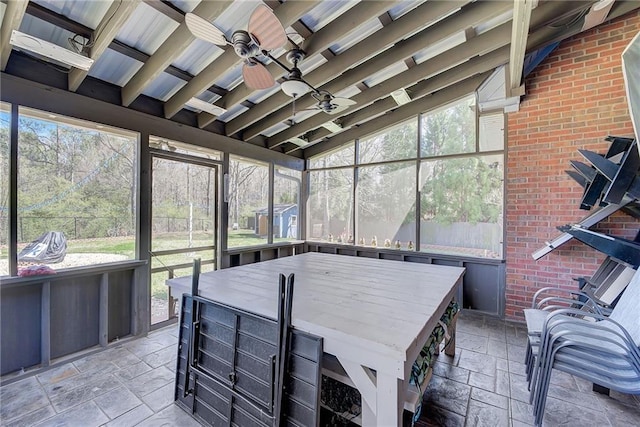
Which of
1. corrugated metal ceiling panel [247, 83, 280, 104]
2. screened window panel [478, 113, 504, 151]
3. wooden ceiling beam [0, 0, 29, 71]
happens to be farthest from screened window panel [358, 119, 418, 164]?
wooden ceiling beam [0, 0, 29, 71]

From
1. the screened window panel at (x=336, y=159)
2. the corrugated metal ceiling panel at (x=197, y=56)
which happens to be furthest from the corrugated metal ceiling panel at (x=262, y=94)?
the screened window panel at (x=336, y=159)

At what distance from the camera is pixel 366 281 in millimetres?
2436

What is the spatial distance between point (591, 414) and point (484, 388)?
0.69m

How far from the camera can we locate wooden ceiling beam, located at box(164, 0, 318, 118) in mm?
2312

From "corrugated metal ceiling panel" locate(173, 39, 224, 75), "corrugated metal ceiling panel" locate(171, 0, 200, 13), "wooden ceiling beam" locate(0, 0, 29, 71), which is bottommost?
"wooden ceiling beam" locate(0, 0, 29, 71)

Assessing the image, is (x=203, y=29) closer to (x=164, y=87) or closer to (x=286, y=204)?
(x=164, y=87)

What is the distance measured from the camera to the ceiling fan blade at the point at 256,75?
2.28 meters

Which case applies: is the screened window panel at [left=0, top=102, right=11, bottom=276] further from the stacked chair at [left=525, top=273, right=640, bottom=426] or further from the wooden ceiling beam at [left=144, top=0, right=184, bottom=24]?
the stacked chair at [left=525, top=273, right=640, bottom=426]

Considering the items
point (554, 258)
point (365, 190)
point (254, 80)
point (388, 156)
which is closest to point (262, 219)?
point (365, 190)

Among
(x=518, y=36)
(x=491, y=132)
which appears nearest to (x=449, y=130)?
(x=491, y=132)

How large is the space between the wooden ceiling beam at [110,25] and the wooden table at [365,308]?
2013 millimetres

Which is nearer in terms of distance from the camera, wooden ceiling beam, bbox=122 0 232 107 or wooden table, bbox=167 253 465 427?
wooden table, bbox=167 253 465 427

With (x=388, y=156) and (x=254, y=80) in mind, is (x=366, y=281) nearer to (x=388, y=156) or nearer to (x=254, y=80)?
(x=254, y=80)

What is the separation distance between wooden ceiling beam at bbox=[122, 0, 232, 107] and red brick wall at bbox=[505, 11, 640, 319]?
13.1ft
